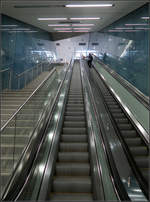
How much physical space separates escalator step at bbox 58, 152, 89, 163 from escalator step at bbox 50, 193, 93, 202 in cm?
96

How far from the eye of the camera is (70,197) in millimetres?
4180

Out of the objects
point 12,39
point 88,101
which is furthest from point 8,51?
point 88,101

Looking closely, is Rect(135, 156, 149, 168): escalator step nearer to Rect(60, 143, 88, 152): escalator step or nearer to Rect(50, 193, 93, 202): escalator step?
Rect(50, 193, 93, 202): escalator step

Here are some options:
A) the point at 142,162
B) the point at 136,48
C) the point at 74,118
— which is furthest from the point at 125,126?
the point at 136,48

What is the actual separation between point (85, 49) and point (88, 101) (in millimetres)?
24043

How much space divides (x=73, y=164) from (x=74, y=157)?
241 mm

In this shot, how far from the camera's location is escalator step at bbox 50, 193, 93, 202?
4.10m

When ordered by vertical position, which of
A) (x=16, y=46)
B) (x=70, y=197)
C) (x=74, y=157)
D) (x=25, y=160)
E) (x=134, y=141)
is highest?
(x=16, y=46)

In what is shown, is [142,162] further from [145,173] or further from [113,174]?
[113,174]

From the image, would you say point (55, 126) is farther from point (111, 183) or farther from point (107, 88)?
point (107, 88)

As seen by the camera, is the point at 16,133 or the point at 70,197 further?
the point at 16,133

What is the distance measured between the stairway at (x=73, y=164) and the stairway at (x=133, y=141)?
1035mm

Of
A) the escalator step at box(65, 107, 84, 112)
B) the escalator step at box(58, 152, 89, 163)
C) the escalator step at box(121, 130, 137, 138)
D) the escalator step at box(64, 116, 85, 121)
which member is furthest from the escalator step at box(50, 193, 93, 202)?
the escalator step at box(65, 107, 84, 112)

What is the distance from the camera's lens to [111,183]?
3.68 m
